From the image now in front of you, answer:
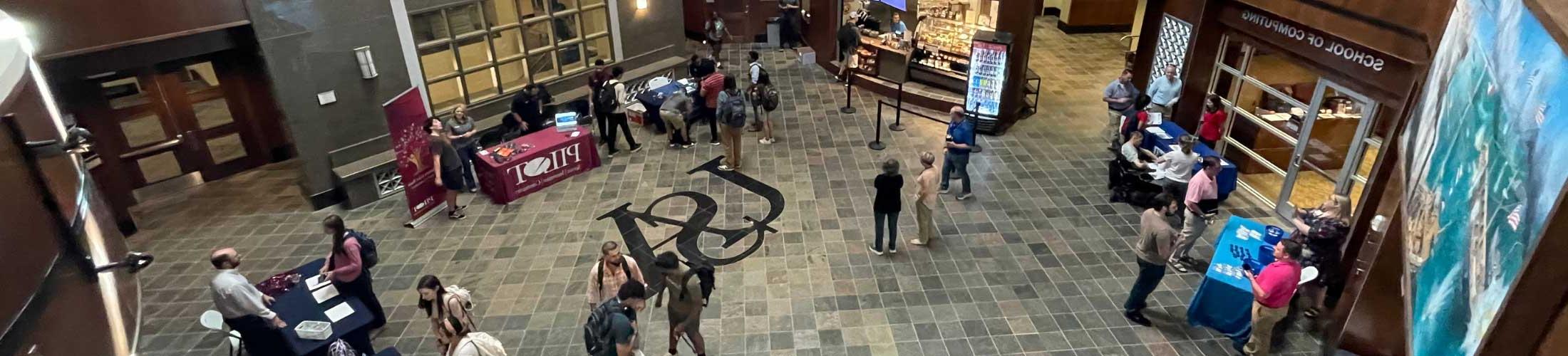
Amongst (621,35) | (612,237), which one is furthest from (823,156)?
(621,35)

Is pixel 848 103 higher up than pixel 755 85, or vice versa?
pixel 755 85

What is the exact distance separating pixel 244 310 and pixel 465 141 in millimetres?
4137

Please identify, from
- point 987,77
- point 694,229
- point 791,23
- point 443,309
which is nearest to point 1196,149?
point 987,77

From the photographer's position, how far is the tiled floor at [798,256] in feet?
22.5

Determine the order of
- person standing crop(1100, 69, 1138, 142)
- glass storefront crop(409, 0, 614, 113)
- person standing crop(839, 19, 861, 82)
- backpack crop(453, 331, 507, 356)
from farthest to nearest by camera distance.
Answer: person standing crop(839, 19, 861, 82) < person standing crop(1100, 69, 1138, 142) < glass storefront crop(409, 0, 614, 113) < backpack crop(453, 331, 507, 356)

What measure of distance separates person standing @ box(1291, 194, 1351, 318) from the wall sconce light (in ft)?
33.9

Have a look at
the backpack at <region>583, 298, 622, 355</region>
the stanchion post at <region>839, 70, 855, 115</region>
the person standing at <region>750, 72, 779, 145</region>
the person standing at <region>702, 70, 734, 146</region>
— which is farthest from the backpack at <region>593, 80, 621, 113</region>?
the backpack at <region>583, 298, 622, 355</region>

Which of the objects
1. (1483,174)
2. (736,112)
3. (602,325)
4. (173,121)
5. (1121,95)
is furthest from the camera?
(1121,95)

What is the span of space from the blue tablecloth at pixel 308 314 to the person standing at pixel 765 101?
6199mm

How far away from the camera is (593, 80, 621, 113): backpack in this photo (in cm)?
1072

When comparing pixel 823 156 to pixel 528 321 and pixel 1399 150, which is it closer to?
pixel 528 321

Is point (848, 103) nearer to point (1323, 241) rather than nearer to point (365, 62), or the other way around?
point (365, 62)

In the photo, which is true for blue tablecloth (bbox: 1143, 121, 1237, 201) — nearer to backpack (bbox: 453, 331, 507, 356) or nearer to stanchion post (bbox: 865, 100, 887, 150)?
stanchion post (bbox: 865, 100, 887, 150)

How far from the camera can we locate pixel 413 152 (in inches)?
342
